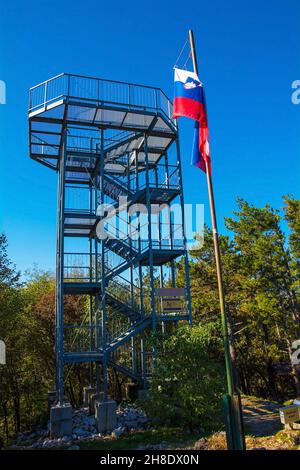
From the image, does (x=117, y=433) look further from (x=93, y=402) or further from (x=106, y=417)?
(x=93, y=402)

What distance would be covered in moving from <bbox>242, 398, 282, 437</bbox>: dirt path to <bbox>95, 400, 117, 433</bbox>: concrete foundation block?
5.27 m

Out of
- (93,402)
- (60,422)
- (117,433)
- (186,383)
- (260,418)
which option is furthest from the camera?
(93,402)

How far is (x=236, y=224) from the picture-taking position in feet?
85.1

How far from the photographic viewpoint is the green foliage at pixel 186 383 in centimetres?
1222

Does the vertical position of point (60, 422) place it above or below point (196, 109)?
below

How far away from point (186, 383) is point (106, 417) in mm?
4843

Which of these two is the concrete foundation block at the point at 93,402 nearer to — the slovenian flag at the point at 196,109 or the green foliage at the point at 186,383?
the green foliage at the point at 186,383

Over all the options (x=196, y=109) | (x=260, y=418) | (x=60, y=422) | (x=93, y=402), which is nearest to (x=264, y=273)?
(x=260, y=418)

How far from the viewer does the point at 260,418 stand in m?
16.1

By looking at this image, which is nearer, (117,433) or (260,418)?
(117,433)

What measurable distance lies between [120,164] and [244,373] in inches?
893

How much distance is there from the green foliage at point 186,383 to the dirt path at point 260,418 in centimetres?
232

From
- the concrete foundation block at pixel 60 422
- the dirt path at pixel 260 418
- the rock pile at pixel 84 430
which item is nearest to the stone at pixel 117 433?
the rock pile at pixel 84 430
